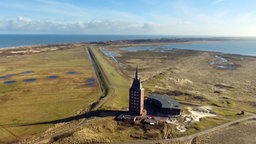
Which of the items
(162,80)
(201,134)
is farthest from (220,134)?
(162,80)

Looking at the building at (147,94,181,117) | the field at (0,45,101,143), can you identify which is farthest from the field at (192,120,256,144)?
the field at (0,45,101,143)

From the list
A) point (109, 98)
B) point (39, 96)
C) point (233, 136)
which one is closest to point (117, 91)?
point (109, 98)

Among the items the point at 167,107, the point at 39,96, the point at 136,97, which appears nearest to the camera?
the point at 136,97

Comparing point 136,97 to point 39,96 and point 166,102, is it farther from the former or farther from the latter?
point 39,96

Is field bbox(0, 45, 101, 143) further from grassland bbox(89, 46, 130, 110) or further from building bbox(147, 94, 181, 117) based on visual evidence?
building bbox(147, 94, 181, 117)

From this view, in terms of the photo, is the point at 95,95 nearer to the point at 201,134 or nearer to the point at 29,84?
the point at 29,84

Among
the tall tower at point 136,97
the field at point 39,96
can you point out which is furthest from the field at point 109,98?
the tall tower at point 136,97

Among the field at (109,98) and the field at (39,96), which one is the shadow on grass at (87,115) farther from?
the field at (39,96)
